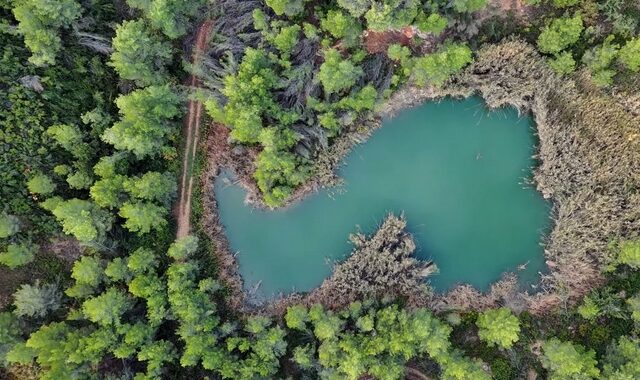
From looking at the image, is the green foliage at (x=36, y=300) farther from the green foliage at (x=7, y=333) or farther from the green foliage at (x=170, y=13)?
the green foliage at (x=170, y=13)

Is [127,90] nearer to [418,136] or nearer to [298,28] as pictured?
[298,28]

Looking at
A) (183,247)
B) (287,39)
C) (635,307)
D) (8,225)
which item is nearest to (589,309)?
(635,307)

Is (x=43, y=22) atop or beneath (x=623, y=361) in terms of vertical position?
atop

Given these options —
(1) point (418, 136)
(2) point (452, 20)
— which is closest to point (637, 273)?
(1) point (418, 136)

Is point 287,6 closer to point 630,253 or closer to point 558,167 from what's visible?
point 558,167

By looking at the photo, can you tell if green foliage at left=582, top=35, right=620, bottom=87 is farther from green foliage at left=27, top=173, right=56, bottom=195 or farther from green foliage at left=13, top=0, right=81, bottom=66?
green foliage at left=27, top=173, right=56, bottom=195

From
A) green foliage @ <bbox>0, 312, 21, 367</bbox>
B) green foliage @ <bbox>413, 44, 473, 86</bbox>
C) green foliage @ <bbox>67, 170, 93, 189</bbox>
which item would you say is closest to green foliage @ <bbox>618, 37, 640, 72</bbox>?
green foliage @ <bbox>413, 44, 473, 86</bbox>

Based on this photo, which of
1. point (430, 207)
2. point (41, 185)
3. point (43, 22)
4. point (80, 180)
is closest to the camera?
point (43, 22)
